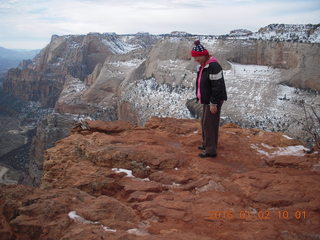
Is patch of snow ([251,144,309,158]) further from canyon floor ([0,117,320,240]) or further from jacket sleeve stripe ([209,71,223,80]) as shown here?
jacket sleeve stripe ([209,71,223,80])

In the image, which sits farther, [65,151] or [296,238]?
[65,151]

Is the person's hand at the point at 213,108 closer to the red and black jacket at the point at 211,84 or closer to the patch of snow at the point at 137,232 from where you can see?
the red and black jacket at the point at 211,84

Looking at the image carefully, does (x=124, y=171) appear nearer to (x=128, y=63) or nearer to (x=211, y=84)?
(x=211, y=84)

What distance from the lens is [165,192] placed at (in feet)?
12.9

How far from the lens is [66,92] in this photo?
5006 cm

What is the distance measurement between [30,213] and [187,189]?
1950 millimetres

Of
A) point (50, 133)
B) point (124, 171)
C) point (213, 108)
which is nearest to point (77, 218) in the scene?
point (124, 171)

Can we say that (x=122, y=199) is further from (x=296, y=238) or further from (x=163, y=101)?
(x=163, y=101)

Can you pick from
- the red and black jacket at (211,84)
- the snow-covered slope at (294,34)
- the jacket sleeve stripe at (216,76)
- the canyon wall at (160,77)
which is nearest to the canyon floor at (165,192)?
the red and black jacket at (211,84)

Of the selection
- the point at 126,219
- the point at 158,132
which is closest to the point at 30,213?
the point at 126,219

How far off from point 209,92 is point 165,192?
1987 mm

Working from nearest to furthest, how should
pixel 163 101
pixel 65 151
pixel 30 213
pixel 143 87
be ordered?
1. pixel 30 213
2. pixel 65 151
3. pixel 163 101
4. pixel 143 87

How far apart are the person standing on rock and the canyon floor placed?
0.36m

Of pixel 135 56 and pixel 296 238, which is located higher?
pixel 135 56
